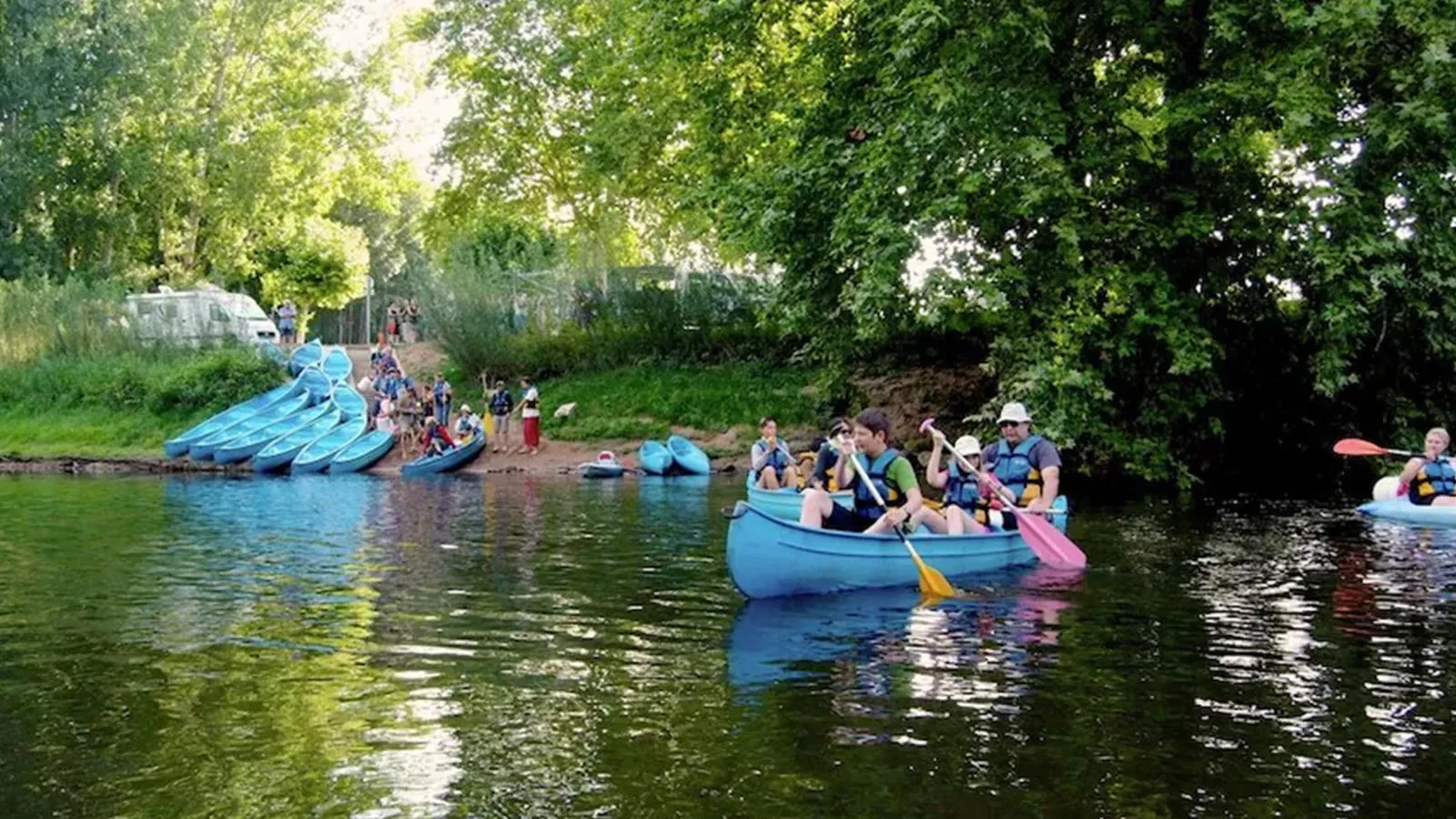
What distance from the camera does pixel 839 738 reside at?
7441 mm

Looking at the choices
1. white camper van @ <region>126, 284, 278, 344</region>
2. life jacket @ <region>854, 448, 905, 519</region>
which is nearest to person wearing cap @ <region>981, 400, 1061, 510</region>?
life jacket @ <region>854, 448, 905, 519</region>

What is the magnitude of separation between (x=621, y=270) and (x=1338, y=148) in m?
20.4

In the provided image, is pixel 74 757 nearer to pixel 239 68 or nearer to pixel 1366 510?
pixel 1366 510

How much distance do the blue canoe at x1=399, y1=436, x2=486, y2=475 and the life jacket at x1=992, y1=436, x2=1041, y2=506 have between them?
1713 centimetres

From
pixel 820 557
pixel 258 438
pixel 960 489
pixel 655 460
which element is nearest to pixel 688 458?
pixel 655 460

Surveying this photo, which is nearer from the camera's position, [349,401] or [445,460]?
[445,460]

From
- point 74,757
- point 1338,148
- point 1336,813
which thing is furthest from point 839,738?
point 1338,148

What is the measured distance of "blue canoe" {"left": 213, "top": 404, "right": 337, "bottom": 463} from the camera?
31.2 meters

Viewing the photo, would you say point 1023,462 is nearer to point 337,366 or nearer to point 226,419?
point 226,419

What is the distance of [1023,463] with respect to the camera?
1437 cm

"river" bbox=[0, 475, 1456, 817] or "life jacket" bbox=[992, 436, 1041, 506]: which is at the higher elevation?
"life jacket" bbox=[992, 436, 1041, 506]

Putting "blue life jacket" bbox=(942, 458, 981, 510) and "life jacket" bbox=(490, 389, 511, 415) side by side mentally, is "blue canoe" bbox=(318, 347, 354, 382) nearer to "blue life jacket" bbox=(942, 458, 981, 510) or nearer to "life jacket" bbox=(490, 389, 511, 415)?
"life jacket" bbox=(490, 389, 511, 415)

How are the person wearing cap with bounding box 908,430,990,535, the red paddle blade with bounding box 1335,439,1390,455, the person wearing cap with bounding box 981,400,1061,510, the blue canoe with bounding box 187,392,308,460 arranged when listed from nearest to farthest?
1. the person wearing cap with bounding box 908,430,990,535
2. the person wearing cap with bounding box 981,400,1061,510
3. the red paddle blade with bounding box 1335,439,1390,455
4. the blue canoe with bounding box 187,392,308,460

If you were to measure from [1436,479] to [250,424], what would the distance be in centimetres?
2487
